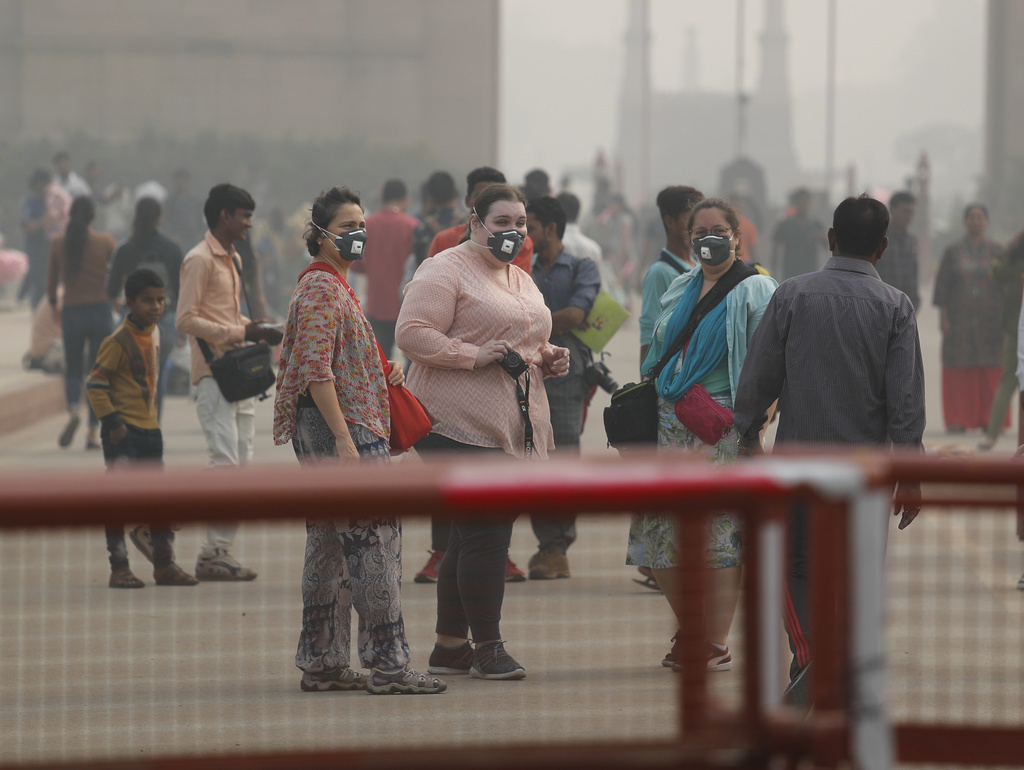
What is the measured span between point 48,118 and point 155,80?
403 cm

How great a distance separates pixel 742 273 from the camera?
527 centimetres

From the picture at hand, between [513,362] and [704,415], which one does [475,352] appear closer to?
[513,362]

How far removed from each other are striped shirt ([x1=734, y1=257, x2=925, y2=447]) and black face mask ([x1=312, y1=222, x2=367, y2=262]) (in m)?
1.48

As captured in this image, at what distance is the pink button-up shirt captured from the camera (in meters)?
6.63

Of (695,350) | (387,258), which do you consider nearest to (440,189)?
(387,258)

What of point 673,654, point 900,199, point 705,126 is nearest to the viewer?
point 673,654

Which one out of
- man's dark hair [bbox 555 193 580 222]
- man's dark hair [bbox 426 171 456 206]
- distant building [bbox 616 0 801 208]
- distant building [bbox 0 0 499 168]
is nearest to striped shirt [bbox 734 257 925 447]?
man's dark hair [bbox 555 193 580 222]

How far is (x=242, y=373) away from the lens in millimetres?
6551

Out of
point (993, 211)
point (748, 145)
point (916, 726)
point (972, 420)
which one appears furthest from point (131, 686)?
point (748, 145)

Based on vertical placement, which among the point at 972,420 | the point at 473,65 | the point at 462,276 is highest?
the point at 473,65

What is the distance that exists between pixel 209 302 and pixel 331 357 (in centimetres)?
216

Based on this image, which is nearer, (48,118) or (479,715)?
(479,715)

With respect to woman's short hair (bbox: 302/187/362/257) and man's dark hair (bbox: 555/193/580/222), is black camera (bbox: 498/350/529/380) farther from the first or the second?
man's dark hair (bbox: 555/193/580/222)

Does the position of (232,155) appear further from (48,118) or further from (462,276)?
(462,276)
